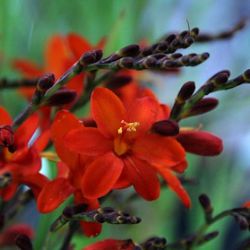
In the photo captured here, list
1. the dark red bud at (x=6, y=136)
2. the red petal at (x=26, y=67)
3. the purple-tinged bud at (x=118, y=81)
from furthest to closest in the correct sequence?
the red petal at (x=26, y=67), the purple-tinged bud at (x=118, y=81), the dark red bud at (x=6, y=136)

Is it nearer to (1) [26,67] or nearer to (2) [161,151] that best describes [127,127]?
(2) [161,151]

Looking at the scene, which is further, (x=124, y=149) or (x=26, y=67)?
(x=26, y=67)

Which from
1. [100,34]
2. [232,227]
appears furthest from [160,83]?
[232,227]

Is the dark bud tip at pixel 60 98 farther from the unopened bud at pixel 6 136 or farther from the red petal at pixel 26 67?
the red petal at pixel 26 67

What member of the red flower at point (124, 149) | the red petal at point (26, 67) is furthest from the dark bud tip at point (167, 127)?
the red petal at point (26, 67)

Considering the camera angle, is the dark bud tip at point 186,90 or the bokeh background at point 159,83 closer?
the dark bud tip at point 186,90

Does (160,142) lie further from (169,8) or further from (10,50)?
(169,8)

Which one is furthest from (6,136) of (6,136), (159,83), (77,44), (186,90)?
(159,83)
